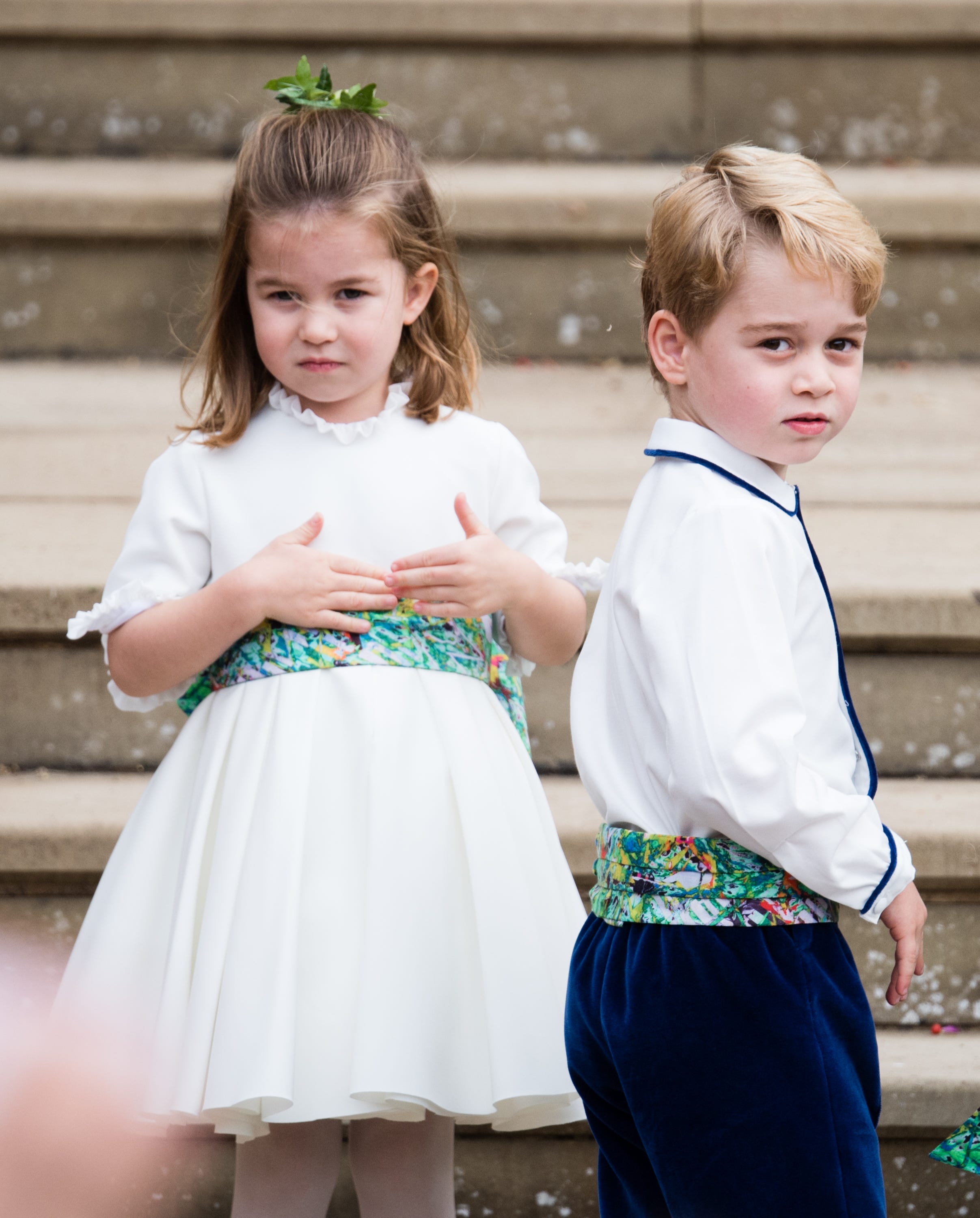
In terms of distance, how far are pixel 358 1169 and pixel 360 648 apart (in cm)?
53

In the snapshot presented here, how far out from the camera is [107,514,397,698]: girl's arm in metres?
1.33

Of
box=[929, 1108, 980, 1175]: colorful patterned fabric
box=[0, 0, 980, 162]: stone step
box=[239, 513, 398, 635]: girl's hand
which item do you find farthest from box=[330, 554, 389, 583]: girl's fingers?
box=[0, 0, 980, 162]: stone step

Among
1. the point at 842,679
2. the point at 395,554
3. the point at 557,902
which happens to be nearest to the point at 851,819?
the point at 842,679

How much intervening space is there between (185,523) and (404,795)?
0.36 metres

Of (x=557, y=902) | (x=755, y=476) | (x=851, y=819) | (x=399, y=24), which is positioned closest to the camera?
(x=851, y=819)

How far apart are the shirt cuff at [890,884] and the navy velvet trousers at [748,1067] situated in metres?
0.07

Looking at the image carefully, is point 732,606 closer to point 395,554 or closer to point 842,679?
point 842,679

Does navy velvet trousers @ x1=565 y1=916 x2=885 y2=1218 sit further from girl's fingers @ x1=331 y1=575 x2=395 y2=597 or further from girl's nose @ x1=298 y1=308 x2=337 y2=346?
girl's nose @ x1=298 y1=308 x2=337 y2=346

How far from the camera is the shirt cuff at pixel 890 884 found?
3.40 ft

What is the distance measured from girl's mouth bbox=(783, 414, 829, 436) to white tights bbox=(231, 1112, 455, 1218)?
787 millimetres

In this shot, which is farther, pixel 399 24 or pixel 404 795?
pixel 399 24

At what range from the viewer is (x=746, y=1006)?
106cm

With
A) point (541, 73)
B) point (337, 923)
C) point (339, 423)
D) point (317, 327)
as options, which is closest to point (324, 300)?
point (317, 327)

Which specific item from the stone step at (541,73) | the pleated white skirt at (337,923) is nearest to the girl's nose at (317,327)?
the pleated white skirt at (337,923)
